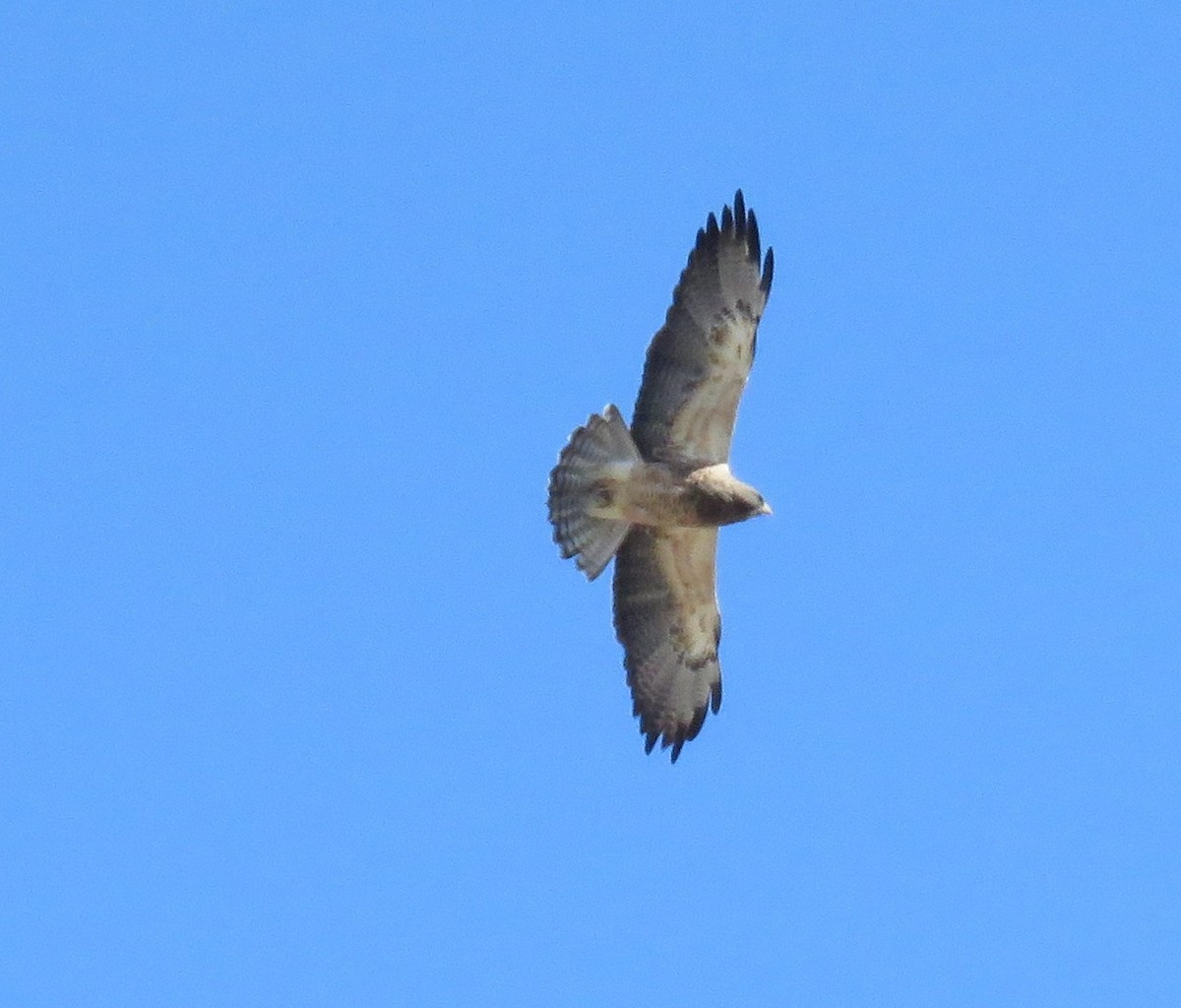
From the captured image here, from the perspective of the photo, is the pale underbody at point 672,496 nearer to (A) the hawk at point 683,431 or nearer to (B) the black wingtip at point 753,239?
(A) the hawk at point 683,431

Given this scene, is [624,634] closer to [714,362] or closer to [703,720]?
[703,720]

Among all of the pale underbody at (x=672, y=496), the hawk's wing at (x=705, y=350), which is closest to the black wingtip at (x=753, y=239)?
the hawk's wing at (x=705, y=350)

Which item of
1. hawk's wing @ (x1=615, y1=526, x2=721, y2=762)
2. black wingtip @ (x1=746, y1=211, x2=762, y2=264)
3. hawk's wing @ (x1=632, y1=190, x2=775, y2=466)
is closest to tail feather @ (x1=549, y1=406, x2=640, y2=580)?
hawk's wing @ (x1=632, y1=190, x2=775, y2=466)

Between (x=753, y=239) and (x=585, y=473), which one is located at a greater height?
(x=753, y=239)

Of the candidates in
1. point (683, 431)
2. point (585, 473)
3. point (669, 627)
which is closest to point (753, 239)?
point (683, 431)

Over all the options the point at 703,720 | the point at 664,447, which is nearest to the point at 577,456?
the point at 664,447

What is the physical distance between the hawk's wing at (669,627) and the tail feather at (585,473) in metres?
0.68

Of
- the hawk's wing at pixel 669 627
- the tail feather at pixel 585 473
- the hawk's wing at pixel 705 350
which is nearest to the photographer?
the tail feather at pixel 585 473

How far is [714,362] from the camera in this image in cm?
1549

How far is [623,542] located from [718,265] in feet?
5.30

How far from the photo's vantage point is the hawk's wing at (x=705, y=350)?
15.5 meters

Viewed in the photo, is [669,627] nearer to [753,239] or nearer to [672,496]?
[672,496]

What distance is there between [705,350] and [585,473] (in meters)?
0.93

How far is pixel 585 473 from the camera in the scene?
50.1ft
